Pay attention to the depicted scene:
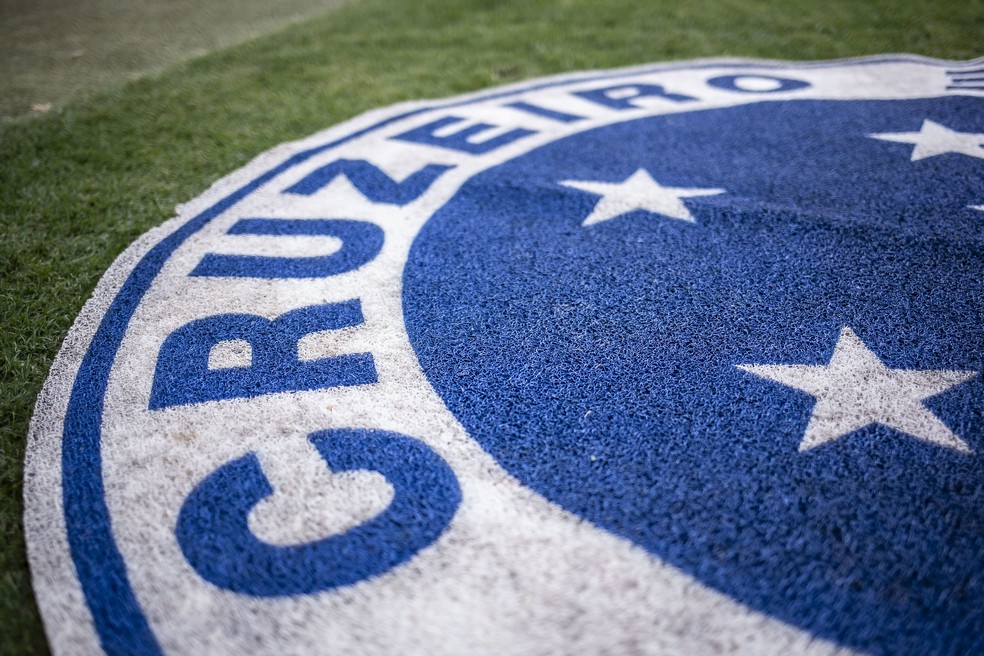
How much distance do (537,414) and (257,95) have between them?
2.58 meters

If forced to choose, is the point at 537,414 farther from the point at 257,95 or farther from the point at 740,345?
the point at 257,95

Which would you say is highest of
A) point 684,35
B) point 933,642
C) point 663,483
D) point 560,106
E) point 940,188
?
point 684,35

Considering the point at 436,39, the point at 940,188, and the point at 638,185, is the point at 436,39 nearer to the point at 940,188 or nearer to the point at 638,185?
the point at 638,185

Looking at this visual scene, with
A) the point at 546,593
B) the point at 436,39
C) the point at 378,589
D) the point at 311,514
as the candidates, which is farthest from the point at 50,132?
the point at 546,593

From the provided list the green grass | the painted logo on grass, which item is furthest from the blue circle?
the green grass

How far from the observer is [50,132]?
2812mm

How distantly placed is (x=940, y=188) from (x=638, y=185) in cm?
108

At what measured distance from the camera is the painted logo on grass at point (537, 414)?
114 cm

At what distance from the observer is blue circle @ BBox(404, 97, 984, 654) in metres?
1.20

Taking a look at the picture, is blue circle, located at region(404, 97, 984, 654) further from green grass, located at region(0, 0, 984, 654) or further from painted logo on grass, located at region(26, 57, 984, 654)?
green grass, located at region(0, 0, 984, 654)

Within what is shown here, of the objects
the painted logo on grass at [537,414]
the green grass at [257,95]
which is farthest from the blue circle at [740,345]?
the green grass at [257,95]

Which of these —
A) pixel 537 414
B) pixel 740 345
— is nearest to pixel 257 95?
pixel 537 414

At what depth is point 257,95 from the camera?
321cm

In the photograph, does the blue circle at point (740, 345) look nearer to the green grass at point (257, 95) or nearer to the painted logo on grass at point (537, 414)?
the painted logo on grass at point (537, 414)
